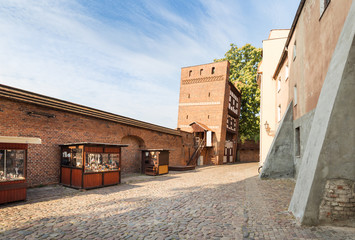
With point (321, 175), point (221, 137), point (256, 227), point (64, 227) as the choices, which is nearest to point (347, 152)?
point (321, 175)

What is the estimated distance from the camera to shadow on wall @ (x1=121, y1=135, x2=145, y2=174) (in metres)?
16.6

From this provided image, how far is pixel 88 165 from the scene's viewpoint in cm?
1085

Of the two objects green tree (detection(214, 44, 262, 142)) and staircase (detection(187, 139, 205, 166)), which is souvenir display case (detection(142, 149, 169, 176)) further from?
green tree (detection(214, 44, 262, 142))

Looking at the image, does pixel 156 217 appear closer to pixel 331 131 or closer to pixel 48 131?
pixel 331 131

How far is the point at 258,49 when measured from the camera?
101ft

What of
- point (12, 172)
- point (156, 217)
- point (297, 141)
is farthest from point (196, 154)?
point (156, 217)

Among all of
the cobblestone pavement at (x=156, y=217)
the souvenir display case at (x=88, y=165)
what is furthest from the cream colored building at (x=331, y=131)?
the souvenir display case at (x=88, y=165)

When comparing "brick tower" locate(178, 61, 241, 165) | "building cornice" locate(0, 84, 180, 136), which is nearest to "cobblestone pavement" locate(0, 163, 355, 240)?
"building cornice" locate(0, 84, 180, 136)

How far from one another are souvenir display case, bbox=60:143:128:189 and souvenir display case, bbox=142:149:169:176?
14.8ft

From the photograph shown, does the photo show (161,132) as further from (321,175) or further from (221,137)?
(321,175)

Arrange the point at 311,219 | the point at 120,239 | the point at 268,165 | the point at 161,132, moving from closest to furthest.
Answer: the point at 120,239, the point at 311,219, the point at 268,165, the point at 161,132

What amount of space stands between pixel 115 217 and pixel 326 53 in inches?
331

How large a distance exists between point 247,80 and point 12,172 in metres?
27.3

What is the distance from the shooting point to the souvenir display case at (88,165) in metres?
10.6
